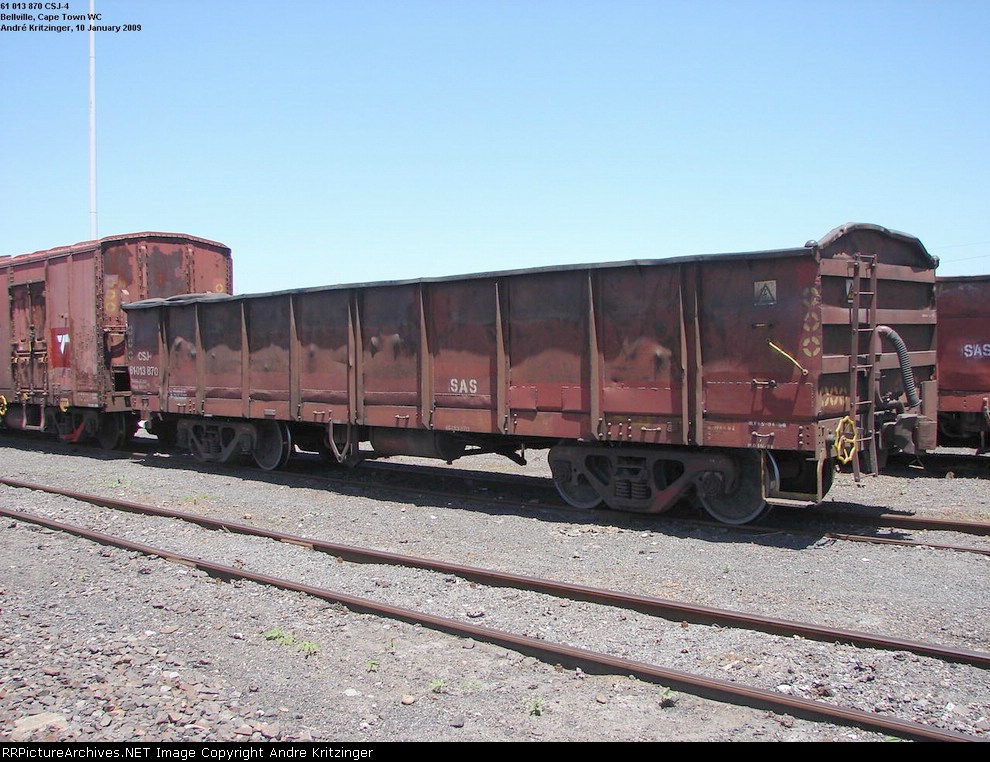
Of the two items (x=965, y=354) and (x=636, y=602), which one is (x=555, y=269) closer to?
(x=636, y=602)

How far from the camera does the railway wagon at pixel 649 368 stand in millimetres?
7812

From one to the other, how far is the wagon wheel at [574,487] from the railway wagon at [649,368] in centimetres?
2

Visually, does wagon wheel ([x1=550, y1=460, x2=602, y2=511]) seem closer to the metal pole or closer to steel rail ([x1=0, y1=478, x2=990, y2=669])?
steel rail ([x1=0, y1=478, x2=990, y2=669])

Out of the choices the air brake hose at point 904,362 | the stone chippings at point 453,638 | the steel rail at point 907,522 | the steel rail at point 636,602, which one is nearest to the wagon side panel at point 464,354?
the stone chippings at point 453,638

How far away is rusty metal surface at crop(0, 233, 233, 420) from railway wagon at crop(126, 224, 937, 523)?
507 cm

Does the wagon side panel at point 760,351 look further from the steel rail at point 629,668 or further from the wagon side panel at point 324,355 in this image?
the wagon side panel at point 324,355

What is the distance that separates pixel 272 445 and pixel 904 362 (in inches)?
361

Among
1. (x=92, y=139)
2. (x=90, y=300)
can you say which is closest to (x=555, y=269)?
(x=90, y=300)

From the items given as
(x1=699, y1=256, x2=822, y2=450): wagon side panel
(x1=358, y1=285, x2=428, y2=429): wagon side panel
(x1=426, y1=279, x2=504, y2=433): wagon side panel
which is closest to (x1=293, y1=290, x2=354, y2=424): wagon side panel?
(x1=358, y1=285, x2=428, y2=429): wagon side panel

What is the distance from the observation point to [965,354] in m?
11.9

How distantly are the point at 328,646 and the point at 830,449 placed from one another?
16.8 ft

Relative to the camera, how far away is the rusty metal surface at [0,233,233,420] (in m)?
15.1
